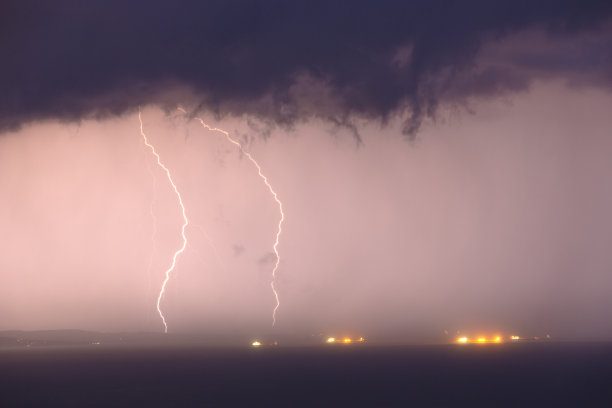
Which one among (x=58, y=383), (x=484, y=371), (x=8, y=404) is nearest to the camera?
(x=8, y=404)

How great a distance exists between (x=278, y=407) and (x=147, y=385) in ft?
97.3

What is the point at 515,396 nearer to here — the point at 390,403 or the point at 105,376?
the point at 390,403

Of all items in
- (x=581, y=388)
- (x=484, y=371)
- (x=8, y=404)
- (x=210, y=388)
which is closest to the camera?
(x=8, y=404)

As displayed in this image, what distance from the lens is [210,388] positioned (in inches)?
3145

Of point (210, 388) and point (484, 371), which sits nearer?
point (210, 388)

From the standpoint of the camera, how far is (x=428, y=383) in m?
83.8

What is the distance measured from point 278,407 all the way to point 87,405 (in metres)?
19.1

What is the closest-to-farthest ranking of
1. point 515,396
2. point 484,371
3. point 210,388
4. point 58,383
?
point 515,396
point 210,388
point 58,383
point 484,371

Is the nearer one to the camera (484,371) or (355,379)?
(355,379)

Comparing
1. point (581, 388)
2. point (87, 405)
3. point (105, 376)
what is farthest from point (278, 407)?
point (105, 376)

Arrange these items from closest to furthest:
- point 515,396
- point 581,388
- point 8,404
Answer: point 8,404
point 515,396
point 581,388

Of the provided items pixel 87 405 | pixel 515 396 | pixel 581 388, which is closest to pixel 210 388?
pixel 87 405

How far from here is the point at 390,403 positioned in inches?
2511

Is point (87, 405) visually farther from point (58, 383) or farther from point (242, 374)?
point (242, 374)
